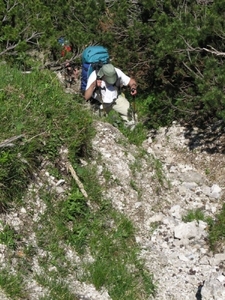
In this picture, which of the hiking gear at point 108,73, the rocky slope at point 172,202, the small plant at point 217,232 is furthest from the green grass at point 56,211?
the hiking gear at point 108,73

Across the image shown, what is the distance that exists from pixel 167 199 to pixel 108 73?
95.8 inches

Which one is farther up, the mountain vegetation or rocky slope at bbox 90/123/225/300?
the mountain vegetation

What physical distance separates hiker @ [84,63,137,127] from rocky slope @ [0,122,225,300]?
2.24ft

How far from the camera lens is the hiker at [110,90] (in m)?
8.95

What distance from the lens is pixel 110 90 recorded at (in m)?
9.30

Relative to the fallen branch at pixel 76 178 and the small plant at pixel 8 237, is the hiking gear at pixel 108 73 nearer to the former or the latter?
the fallen branch at pixel 76 178

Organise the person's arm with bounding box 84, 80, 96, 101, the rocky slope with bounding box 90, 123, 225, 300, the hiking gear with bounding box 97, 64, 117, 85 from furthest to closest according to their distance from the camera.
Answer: the person's arm with bounding box 84, 80, 96, 101 < the hiking gear with bounding box 97, 64, 117, 85 < the rocky slope with bounding box 90, 123, 225, 300

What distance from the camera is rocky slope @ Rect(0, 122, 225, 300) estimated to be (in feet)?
20.4

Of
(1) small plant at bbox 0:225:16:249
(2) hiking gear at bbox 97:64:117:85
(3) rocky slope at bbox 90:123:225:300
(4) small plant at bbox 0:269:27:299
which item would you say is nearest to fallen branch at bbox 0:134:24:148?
(1) small plant at bbox 0:225:16:249

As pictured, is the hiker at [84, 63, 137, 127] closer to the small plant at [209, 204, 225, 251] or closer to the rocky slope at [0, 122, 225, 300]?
the rocky slope at [0, 122, 225, 300]

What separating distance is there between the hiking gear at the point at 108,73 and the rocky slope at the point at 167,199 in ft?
3.26

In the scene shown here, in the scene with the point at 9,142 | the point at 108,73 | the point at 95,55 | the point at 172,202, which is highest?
the point at 9,142

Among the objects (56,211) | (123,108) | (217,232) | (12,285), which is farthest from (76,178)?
(123,108)

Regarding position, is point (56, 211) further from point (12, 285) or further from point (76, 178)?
point (12, 285)
